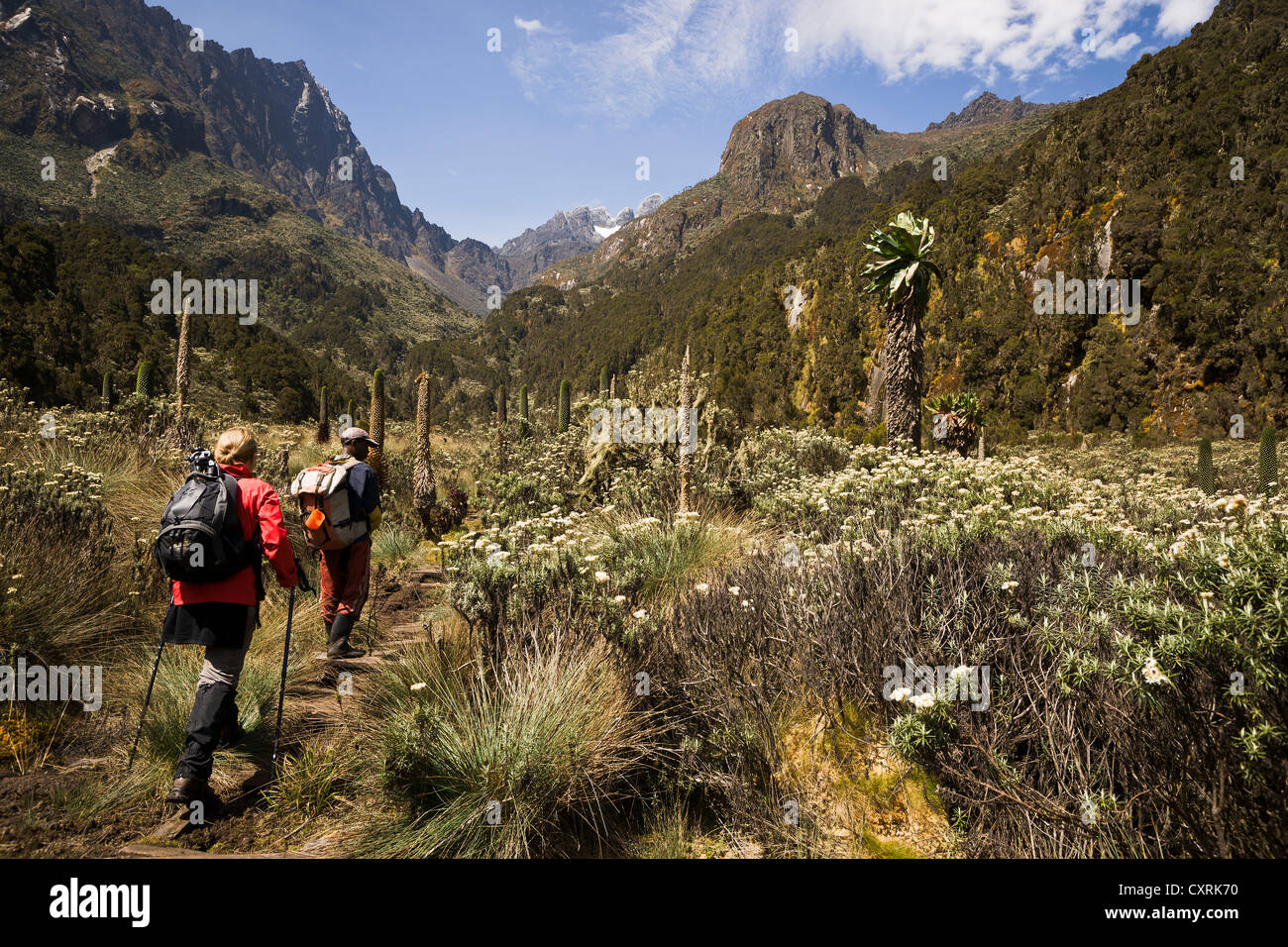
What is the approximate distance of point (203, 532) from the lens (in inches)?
110

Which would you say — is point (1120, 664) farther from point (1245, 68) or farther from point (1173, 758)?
point (1245, 68)

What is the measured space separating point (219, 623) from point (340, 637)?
67.0 inches

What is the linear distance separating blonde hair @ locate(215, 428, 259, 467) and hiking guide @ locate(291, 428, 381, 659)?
1.02 metres

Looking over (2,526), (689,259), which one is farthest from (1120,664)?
(689,259)

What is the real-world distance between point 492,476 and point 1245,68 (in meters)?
48.6

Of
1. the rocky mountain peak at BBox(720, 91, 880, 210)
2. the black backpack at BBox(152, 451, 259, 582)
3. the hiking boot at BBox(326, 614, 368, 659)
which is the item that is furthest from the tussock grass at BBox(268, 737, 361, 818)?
the rocky mountain peak at BBox(720, 91, 880, 210)

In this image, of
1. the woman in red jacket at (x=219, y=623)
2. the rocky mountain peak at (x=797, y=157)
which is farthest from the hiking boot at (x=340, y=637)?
the rocky mountain peak at (x=797, y=157)

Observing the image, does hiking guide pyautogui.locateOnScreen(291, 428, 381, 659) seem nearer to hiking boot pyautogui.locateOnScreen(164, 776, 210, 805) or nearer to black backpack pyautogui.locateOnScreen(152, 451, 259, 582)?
black backpack pyautogui.locateOnScreen(152, 451, 259, 582)

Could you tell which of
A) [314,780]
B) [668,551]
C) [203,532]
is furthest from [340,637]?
[668,551]

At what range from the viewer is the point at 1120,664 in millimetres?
2168

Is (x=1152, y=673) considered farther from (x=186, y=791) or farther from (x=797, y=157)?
(x=797, y=157)

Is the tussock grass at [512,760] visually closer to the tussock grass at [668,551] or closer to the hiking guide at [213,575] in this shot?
the hiking guide at [213,575]

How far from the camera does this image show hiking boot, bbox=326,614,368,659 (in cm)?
453

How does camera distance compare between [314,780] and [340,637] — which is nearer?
[314,780]
